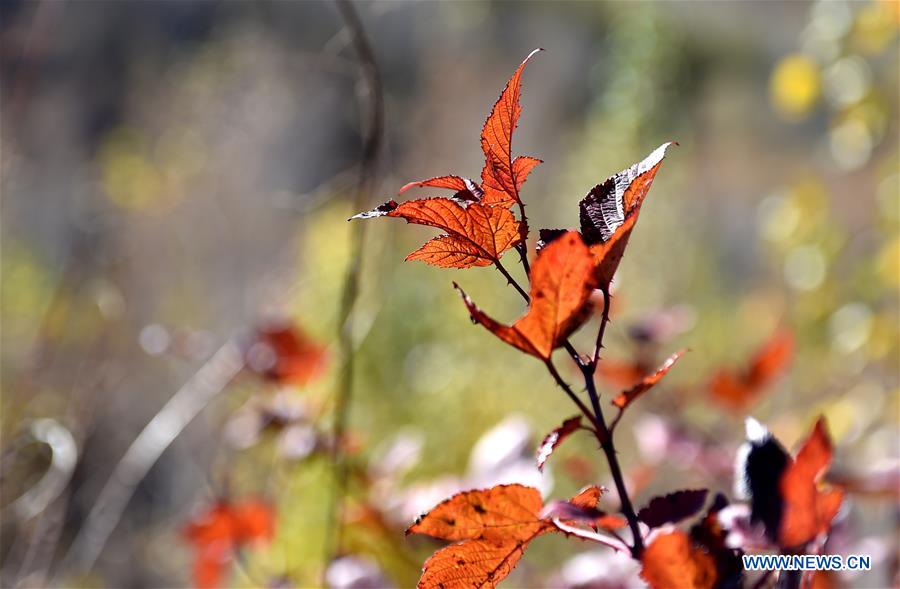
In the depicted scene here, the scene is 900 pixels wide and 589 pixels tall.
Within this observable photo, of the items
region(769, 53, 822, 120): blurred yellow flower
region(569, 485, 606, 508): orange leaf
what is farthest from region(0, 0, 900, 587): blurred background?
region(569, 485, 606, 508): orange leaf

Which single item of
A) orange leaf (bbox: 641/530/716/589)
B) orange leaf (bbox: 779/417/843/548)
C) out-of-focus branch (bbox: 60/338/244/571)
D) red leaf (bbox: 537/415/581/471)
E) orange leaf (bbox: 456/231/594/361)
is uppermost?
out-of-focus branch (bbox: 60/338/244/571)

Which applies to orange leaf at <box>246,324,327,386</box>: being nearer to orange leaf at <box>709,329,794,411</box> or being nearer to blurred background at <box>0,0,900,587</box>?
blurred background at <box>0,0,900,587</box>

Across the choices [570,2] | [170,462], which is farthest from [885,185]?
[570,2]

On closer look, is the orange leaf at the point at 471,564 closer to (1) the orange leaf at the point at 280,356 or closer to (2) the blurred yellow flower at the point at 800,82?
(1) the orange leaf at the point at 280,356

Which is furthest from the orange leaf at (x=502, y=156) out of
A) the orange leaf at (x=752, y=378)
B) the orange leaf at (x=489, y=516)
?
the orange leaf at (x=752, y=378)

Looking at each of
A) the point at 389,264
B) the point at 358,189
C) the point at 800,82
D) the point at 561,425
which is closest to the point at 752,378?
the point at 358,189

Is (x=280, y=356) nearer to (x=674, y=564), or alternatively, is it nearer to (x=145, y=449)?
(x=145, y=449)
